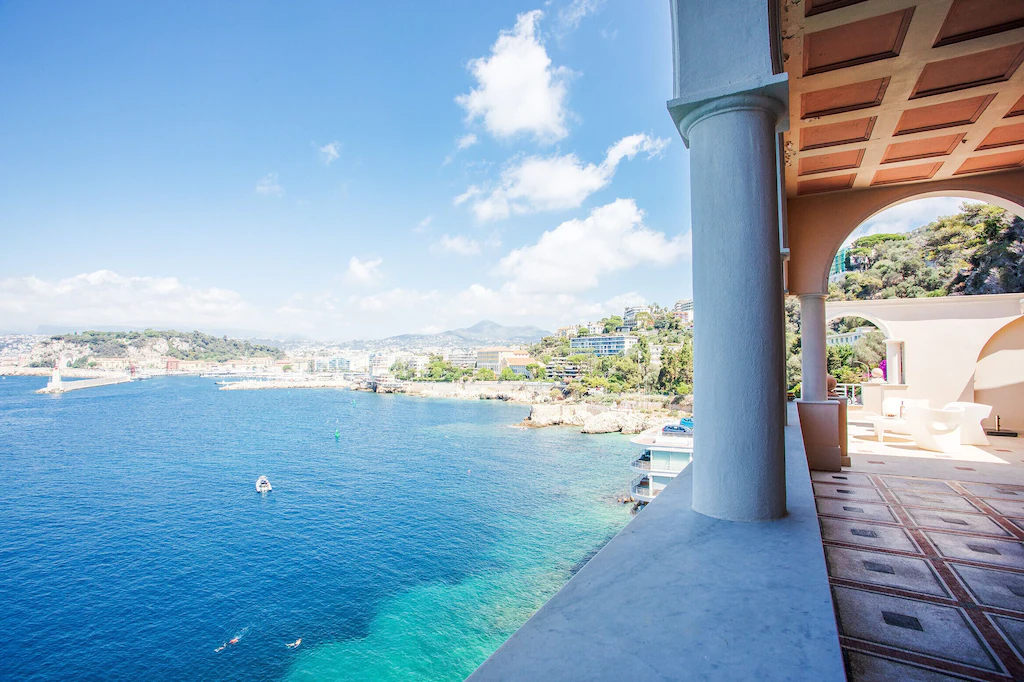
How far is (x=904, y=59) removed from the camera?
3.27 m

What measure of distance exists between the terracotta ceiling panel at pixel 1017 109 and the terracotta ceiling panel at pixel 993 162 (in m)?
1.00

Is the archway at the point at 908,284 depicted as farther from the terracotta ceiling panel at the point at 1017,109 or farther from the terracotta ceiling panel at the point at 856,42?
the terracotta ceiling panel at the point at 856,42

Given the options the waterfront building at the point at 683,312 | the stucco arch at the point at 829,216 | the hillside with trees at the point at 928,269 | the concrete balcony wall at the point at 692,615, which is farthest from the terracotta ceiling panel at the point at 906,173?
the waterfront building at the point at 683,312

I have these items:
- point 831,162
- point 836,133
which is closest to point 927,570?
point 836,133

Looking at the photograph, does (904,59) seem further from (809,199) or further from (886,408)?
(886,408)

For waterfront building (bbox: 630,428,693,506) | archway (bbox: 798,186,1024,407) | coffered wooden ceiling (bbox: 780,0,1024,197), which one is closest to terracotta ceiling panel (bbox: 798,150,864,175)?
coffered wooden ceiling (bbox: 780,0,1024,197)

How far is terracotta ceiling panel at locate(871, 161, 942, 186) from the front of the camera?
204 inches

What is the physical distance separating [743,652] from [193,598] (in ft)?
73.7

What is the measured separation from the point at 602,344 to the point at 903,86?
3263 inches

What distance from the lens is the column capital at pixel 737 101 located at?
1867 mm

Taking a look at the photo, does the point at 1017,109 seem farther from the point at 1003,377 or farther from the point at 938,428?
the point at 1003,377

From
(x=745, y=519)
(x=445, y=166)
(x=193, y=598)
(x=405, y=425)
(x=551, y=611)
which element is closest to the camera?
(x=551, y=611)

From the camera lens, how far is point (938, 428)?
6.86m

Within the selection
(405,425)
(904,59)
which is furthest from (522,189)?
(904,59)
